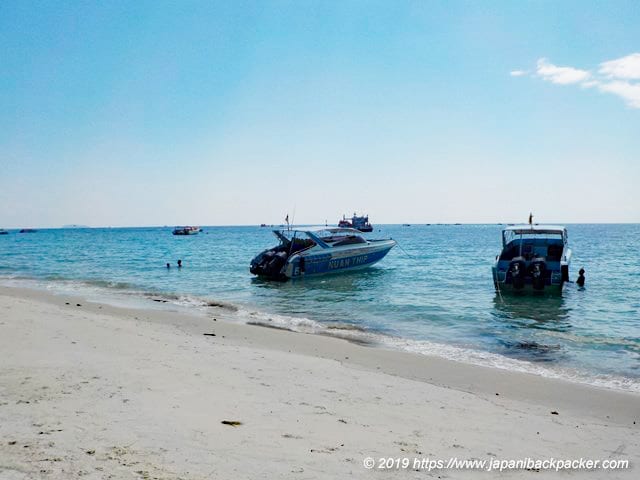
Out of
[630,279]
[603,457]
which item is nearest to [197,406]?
[603,457]

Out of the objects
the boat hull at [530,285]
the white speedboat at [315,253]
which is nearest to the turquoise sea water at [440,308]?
the boat hull at [530,285]

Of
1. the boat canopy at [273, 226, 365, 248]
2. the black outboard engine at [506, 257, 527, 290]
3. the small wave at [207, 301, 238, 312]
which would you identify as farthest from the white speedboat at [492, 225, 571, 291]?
the small wave at [207, 301, 238, 312]

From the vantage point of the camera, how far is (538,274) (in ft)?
68.5

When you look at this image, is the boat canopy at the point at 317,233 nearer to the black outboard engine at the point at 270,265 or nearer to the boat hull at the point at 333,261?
the boat hull at the point at 333,261

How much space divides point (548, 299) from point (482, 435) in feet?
54.7

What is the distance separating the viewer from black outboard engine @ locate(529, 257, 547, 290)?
20.9 m

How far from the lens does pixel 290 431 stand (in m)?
5.16

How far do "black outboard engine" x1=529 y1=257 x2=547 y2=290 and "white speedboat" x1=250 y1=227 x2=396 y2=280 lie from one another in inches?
470

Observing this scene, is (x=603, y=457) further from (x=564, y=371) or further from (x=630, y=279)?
(x=630, y=279)

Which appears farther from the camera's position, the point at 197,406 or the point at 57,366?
the point at 57,366

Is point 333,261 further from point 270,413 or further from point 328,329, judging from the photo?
point 270,413

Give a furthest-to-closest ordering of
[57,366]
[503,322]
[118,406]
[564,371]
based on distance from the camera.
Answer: [503,322], [564,371], [57,366], [118,406]

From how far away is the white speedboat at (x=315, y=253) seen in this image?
87.8ft

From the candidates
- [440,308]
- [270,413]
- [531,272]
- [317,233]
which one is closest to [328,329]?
[440,308]
